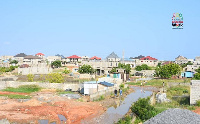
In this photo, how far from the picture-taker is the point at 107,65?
52.8 meters

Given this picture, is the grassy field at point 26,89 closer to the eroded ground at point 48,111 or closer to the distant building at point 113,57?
the eroded ground at point 48,111

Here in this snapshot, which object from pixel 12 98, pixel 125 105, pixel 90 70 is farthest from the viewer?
pixel 90 70

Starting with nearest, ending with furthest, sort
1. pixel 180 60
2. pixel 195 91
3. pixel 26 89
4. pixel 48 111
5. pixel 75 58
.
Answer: pixel 48 111 → pixel 195 91 → pixel 26 89 → pixel 180 60 → pixel 75 58

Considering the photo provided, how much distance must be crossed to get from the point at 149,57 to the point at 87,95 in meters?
66.3

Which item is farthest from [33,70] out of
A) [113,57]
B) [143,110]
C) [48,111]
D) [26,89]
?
[143,110]

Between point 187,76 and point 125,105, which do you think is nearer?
point 125,105

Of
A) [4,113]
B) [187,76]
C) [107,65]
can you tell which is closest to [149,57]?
[107,65]

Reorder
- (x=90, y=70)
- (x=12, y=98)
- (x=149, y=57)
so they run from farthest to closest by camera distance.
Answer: (x=149, y=57), (x=90, y=70), (x=12, y=98)

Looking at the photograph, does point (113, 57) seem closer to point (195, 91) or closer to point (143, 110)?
point (195, 91)

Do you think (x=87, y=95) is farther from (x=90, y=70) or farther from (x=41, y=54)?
(x=41, y=54)

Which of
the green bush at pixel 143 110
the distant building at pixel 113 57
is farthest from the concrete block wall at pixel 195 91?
the distant building at pixel 113 57

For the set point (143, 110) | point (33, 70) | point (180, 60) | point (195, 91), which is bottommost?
point (143, 110)

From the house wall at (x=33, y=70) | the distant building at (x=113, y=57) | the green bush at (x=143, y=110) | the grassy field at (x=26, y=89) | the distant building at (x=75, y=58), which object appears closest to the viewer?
the green bush at (x=143, y=110)

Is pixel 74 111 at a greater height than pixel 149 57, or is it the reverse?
pixel 149 57
